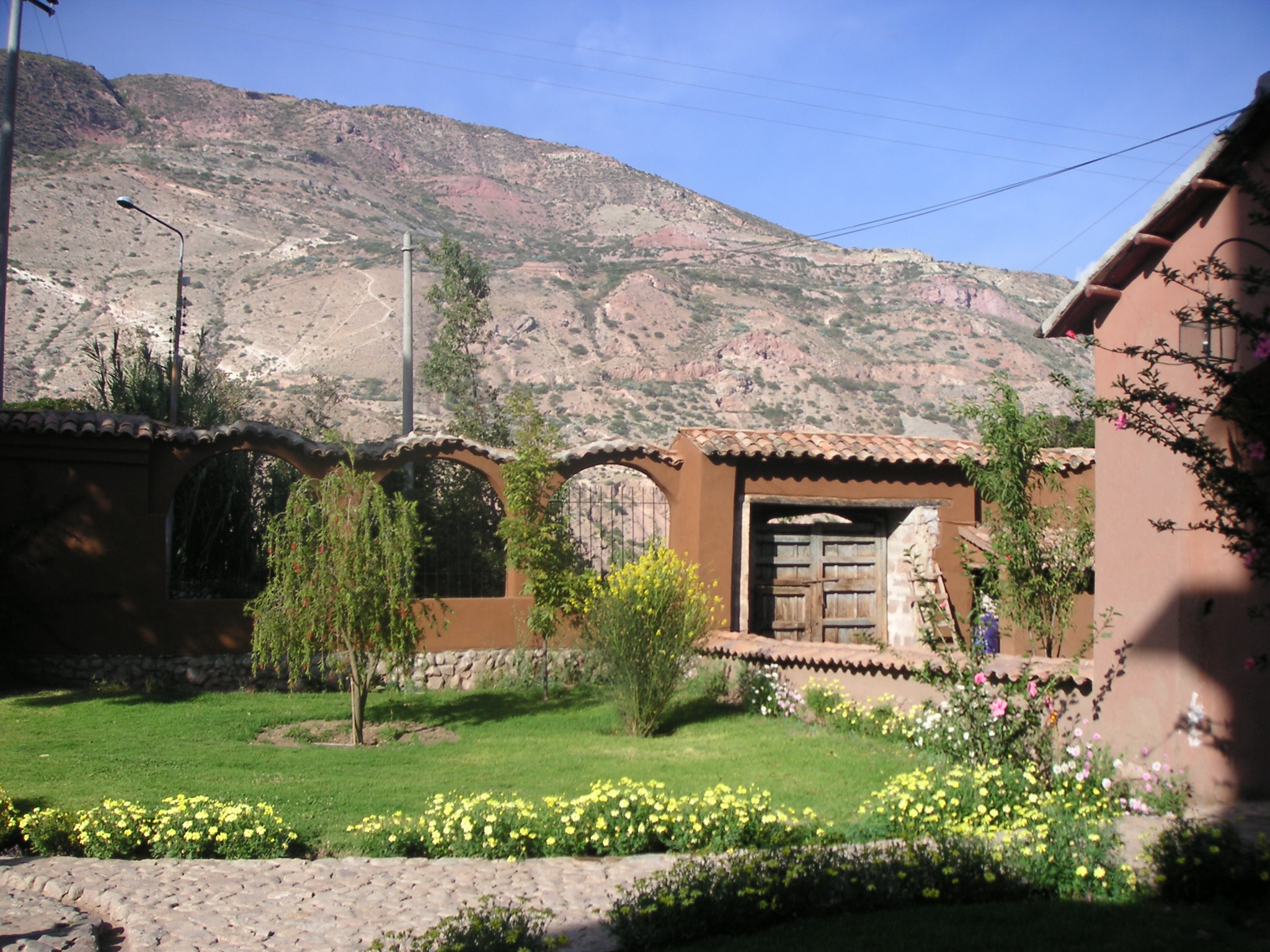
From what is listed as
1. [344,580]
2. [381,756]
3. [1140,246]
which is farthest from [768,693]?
[1140,246]

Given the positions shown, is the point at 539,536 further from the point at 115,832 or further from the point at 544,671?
the point at 115,832

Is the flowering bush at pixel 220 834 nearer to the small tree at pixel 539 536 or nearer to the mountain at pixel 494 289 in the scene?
the small tree at pixel 539 536

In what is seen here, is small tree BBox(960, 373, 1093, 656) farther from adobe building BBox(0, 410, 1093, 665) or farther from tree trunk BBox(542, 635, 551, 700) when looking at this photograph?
tree trunk BBox(542, 635, 551, 700)

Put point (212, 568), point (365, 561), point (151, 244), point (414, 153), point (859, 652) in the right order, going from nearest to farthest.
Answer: point (365, 561), point (859, 652), point (212, 568), point (151, 244), point (414, 153)

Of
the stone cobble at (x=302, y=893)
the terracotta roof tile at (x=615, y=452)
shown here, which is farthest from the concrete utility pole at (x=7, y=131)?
the stone cobble at (x=302, y=893)

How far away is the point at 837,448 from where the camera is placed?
14.7 meters

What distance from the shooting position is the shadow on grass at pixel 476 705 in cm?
1170

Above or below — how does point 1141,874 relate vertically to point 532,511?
below

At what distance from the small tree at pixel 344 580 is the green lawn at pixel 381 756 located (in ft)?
3.30

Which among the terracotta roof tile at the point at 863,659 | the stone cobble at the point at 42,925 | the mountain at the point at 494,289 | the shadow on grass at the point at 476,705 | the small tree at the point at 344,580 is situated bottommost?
the shadow on grass at the point at 476,705

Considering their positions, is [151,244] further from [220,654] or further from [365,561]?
[365,561]

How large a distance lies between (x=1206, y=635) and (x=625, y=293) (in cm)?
4756

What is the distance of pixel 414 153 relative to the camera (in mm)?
82188

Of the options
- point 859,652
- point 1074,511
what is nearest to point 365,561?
point 859,652
